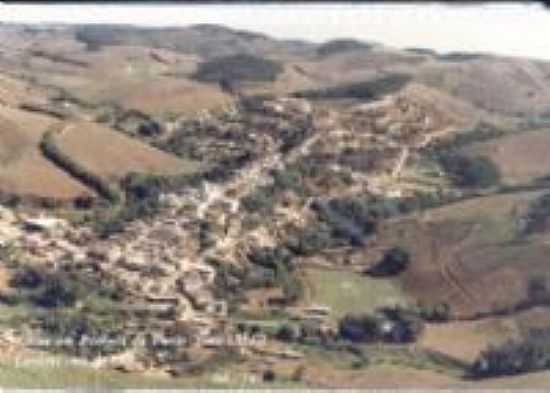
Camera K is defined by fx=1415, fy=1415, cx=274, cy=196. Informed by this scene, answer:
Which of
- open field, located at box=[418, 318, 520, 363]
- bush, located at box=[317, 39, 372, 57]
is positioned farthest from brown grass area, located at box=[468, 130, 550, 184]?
bush, located at box=[317, 39, 372, 57]

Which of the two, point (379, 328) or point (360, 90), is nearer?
point (379, 328)

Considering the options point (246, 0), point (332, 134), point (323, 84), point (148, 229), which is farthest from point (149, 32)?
point (246, 0)

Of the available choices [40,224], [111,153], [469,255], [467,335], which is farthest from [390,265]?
[111,153]

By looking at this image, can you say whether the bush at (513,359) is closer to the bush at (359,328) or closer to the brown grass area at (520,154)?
the bush at (359,328)

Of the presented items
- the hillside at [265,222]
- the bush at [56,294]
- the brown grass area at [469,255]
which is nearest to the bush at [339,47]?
the hillside at [265,222]

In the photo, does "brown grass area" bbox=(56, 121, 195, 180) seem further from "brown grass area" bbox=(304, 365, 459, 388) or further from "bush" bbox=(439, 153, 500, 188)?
"brown grass area" bbox=(304, 365, 459, 388)

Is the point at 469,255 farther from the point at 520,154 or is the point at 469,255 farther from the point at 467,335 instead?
the point at 520,154
